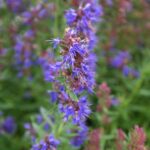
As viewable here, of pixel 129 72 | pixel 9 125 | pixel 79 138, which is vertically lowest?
pixel 9 125

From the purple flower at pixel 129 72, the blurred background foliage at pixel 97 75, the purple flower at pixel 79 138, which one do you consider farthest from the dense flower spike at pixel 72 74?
the purple flower at pixel 129 72

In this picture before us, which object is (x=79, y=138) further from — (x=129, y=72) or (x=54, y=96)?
(x=129, y=72)

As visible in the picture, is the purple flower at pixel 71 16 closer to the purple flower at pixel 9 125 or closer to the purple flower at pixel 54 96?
the purple flower at pixel 54 96

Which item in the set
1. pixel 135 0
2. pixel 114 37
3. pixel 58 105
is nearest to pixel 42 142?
pixel 58 105

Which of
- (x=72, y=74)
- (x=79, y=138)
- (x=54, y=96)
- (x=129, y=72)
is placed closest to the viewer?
(x=72, y=74)

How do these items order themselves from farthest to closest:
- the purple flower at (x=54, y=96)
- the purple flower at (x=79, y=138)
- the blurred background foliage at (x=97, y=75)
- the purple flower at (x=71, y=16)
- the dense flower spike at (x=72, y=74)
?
→ 1. the blurred background foliage at (x=97, y=75)
2. the purple flower at (x=79, y=138)
3. the purple flower at (x=71, y=16)
4. the purple flower at (x=54, y=96)
5. the dense flower spike at (x=72, y=74)

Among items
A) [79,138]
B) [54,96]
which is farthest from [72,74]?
[79,138]

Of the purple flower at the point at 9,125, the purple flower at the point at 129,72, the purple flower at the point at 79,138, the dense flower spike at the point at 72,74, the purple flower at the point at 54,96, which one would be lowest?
the purple flower at the point at 9,125

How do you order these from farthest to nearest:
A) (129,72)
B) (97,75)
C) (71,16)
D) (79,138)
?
(129,72) < (97,75) < (79,138) < (71,16)

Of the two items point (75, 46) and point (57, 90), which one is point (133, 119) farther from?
point (75, 46)

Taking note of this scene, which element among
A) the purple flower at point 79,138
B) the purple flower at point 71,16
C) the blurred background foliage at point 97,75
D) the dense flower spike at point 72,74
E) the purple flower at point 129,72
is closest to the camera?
the dense flower spike at point 72,74

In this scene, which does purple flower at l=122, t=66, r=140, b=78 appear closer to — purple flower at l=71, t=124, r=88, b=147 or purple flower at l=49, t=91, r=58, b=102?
purple flower at l=71, t=124, r=88, b=147

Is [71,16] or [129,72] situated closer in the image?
[71,16]
